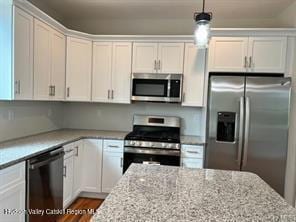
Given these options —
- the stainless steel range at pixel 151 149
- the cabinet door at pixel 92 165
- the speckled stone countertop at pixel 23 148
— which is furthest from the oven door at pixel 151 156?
the speckled stone countertop at pixel 23 148

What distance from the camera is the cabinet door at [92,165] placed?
3.46 metres

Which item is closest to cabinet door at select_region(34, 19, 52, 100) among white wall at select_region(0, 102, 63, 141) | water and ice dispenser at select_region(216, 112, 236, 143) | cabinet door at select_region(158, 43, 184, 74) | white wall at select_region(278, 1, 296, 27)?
white wall at select_region(0, 102, 63, 141)

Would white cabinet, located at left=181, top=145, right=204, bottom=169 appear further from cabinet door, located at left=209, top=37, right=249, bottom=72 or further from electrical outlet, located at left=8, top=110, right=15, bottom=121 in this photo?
electrical outlet, located at left=8, top=110, right=15, bottom=121

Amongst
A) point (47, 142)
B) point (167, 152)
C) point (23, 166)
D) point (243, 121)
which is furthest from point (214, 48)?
point (23, 166)

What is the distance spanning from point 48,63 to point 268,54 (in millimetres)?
2819

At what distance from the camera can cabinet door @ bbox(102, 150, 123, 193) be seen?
343 cm

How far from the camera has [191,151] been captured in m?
3.29

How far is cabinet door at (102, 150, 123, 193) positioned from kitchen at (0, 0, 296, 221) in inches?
0.6

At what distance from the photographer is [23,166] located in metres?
2.09

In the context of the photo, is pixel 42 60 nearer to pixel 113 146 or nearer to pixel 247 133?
pixel 113 146

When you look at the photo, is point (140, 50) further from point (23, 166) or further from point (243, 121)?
point (23, 166)

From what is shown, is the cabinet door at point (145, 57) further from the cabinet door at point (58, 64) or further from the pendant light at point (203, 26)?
the pendant light at point (203, 26)

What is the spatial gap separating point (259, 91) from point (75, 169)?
2553mm

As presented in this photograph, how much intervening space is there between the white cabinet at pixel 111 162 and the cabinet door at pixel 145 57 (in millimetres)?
1133
